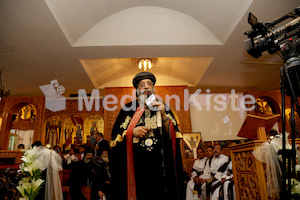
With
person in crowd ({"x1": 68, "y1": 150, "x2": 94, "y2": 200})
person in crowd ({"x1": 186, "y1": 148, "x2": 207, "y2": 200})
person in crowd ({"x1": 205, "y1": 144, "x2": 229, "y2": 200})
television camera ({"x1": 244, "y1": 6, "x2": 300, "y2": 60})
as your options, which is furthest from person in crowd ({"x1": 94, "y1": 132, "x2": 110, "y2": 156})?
television camera ({"x1": 244, "y1": 6, "x2": 300, "y2": 60})

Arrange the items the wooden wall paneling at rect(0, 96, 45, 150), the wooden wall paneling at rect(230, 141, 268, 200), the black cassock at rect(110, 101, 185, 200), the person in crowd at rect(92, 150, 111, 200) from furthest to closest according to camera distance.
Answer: the wooden wall paneling at rect(0, 96, 45, 150)
the person in crowd at rect(92, 150, 111, 200)
the wooden wall paneling at rect(230, 141, 268, 200)
the black cassock at rect(110, 101, 185, 200)

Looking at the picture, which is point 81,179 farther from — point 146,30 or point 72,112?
point 72,112

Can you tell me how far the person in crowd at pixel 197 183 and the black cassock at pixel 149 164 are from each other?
3.83 metres

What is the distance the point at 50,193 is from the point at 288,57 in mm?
3503

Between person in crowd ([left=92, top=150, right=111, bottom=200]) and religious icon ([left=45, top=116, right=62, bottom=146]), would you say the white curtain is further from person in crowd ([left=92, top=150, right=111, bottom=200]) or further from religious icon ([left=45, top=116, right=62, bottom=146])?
person in crowd ([left=92, top=150, right=111, bottom=200])

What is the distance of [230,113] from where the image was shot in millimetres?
8945

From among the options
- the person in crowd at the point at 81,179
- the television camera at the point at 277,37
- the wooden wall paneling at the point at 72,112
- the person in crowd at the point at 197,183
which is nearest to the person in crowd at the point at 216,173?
the person in crowd at the point at 197,183

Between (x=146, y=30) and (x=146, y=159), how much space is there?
4.35 metres

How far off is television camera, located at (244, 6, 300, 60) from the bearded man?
107 centimetres

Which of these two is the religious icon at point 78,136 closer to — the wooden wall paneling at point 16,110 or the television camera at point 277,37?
the wooden wall paneling at point 16,110

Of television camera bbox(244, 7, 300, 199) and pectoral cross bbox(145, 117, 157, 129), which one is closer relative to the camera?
television camera bbox(244, 7, 300, 199)

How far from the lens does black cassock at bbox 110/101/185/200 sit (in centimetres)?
230

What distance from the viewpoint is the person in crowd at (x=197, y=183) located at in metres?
5.81

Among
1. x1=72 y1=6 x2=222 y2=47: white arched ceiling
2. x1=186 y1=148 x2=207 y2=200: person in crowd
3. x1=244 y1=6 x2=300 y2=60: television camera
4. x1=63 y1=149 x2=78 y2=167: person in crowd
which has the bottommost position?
x1=186 y1=148 x2=207 y2=200: person in crowd
